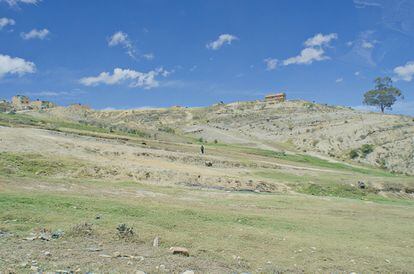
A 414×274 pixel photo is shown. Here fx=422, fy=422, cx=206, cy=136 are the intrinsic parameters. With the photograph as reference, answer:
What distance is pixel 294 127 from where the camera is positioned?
126125 mm

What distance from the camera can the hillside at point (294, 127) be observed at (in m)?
92.7

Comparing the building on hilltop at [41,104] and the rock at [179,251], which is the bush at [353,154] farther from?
the building on hilltop at [41,104]

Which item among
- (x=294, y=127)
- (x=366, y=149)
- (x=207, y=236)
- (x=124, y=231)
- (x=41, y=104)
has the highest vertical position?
(x=41, y=104)

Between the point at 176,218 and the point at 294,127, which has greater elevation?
the point at 294,127

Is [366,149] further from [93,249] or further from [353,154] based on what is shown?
[93,249]

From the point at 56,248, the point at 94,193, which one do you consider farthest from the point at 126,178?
the point at 56,248

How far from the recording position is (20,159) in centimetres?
3609

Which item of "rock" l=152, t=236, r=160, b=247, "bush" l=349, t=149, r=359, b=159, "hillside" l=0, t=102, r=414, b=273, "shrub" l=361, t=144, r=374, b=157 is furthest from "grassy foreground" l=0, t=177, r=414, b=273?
"shrub" l=361, t=144, r=374, b=157

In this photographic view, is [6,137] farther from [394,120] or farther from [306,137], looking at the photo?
[394,120]

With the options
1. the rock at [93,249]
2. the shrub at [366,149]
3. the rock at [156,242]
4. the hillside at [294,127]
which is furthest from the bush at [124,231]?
the shrub at [366,149]

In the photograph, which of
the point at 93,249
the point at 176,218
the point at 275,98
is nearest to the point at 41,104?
the point at 275,98

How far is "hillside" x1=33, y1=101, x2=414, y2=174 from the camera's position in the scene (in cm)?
9269

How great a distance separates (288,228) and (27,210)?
1202cm

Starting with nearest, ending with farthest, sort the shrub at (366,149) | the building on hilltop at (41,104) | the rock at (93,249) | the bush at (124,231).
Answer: the rock at (93,249)
the bush at (124,231)
the shrub at (366,149)
the building on hilltop at (41,104)
